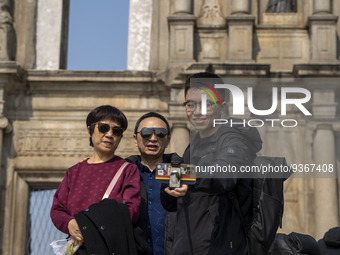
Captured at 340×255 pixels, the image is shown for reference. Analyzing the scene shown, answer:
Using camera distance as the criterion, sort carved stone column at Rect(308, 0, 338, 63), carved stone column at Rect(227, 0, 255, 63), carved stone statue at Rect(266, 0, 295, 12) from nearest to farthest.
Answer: carved stone column at Rect(308, 0, 338, 63) < carved stone column at Rect(227, 0, 255, 63) < carved stone statue at Rect(266, 0, 295, 12)

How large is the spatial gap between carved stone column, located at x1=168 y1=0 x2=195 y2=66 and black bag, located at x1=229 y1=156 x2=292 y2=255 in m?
7.15

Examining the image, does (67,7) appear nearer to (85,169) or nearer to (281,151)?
(281,151)

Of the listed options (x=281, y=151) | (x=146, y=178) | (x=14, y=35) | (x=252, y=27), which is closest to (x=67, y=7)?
(x=14, y=35)

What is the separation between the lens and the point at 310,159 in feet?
33.7

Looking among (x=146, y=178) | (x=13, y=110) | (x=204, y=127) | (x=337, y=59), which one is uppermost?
(x=337, y=59)

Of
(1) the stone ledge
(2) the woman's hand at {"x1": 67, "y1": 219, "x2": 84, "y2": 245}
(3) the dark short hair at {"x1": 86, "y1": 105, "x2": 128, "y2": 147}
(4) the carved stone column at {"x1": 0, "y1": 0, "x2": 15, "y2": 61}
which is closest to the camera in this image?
(2) the woman's hand at {"x1": 67, "y1": 219, "x2": 84, "y2": 245}

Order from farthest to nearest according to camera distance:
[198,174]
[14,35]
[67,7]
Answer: [67,7], [14,35], [198,174]

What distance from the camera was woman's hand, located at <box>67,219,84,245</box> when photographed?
364cm

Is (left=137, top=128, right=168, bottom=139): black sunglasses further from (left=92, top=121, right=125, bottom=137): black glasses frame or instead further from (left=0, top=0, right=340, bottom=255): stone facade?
(left=0, top=0, right=340, bottom=255): stone facade

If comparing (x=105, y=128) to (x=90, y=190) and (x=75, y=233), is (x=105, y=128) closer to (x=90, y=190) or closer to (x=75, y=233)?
(x=90, y=190)

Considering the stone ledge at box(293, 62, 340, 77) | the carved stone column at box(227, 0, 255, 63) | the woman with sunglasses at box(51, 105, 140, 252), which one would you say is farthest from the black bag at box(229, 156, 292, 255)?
the carved stone column at box(227, 0, 255, 63)

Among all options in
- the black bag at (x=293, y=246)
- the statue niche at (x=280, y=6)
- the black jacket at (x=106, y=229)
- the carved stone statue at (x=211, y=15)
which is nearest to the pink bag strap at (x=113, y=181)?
the black jacket at (x=106, y=229)

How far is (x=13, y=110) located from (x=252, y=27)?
176 inches

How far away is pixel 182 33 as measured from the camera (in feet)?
34.7
